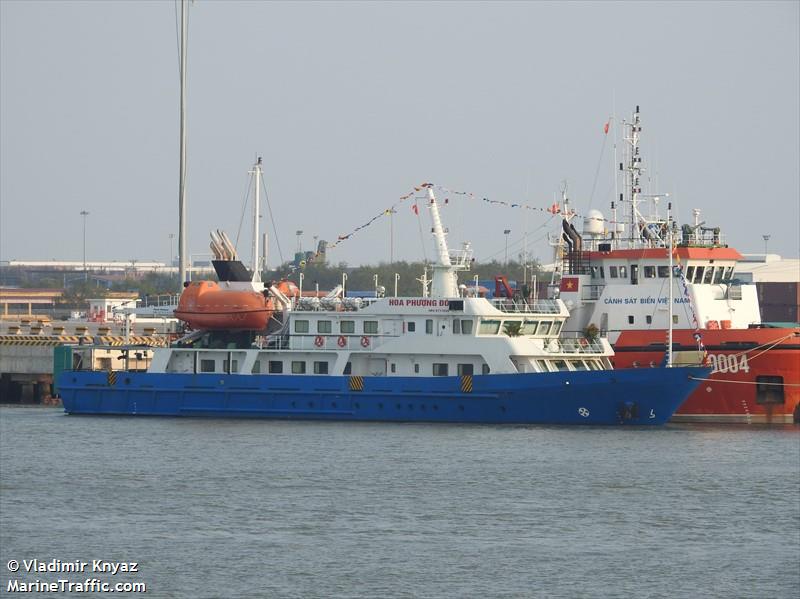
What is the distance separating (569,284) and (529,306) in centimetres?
415

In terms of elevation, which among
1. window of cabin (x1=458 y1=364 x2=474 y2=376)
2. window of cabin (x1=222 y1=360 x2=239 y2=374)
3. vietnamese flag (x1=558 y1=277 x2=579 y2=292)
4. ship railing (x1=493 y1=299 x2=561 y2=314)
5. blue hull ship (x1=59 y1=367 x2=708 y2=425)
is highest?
vietnamese flag (x1=558 y1=277 x2=579 y2=292)

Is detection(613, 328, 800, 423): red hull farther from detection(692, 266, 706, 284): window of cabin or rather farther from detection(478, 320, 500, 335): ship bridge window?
detection(478, 320, 500, 335): ship bridge window

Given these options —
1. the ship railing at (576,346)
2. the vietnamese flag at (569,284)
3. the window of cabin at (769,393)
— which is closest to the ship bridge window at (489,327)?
the ship railing at (576,346)

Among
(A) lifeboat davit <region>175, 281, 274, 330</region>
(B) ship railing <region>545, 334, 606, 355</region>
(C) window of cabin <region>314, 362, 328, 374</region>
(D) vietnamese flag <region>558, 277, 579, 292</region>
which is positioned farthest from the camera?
(D) vietnamese flag <region>558, 277, 579, 292</region>

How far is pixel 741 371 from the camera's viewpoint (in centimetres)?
5062

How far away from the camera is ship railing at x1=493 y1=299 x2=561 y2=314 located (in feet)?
165

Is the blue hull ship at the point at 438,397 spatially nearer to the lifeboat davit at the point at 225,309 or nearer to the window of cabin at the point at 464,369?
the window of cabin at the point at 464,369

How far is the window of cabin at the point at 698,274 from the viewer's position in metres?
53.3

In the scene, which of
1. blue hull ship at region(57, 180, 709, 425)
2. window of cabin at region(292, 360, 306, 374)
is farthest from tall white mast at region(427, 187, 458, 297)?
window of cabin at region(292, 360, 306, 374)

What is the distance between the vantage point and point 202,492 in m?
37.4

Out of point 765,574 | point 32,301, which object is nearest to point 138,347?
point 765,574

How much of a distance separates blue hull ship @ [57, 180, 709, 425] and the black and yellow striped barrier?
6cm

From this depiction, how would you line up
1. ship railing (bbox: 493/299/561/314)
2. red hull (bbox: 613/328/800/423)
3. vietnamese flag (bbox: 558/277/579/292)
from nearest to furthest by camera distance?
1. ship railing (bbox: 493/299/561/314)
2. red hull (bbox: 613/328/800/423)
3. vietnamese flag (bbox: 558/277/579/292)

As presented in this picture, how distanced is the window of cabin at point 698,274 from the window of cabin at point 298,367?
13.1m
